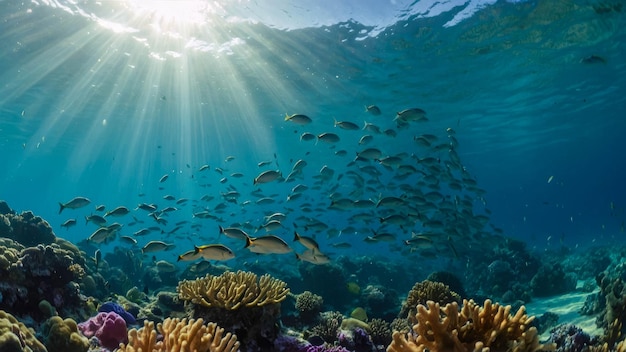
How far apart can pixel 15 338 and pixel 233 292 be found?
235 cm

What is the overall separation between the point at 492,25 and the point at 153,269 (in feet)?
67.2

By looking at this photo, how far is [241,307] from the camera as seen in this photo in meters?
5.16

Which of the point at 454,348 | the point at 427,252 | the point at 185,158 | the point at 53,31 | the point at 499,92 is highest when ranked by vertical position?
the point at 53,31

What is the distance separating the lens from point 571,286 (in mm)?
15438

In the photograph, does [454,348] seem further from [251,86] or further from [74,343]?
[251,86]

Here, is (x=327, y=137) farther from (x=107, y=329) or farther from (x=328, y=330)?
(x=107, y=329)

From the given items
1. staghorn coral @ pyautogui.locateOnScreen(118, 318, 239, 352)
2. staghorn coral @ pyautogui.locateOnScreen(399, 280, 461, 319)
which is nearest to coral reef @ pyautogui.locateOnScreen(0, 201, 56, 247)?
staghorn coral @ pyautogui.locateOnScreen(399, 280, 461, 319)

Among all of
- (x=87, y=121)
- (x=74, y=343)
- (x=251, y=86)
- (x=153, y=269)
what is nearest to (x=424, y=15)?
(x=251, y=86)

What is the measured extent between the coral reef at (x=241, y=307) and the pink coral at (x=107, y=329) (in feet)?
4.16

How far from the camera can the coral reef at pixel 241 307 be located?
5.09 m

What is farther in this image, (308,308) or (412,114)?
(412,114)

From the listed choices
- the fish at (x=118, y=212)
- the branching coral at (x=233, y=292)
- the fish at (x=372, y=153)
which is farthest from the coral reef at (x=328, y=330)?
the fish at (x=118, y=212)

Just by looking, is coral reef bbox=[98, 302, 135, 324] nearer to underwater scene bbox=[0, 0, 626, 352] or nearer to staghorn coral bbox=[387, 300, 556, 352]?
underwater scene bbox=[0, 0, 626, 352]

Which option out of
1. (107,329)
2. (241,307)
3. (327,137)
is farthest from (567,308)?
(107,329)
